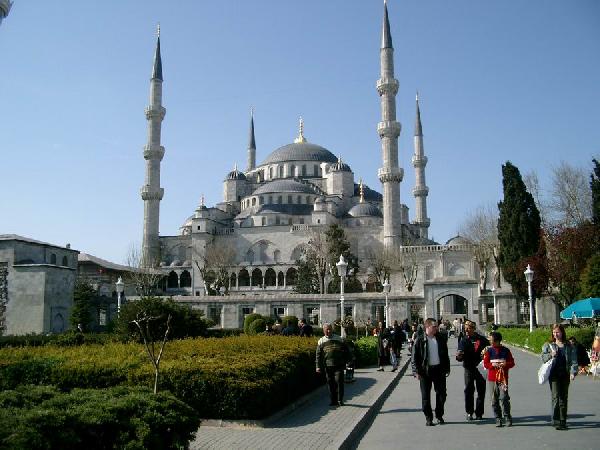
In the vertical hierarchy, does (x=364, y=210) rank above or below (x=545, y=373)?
above

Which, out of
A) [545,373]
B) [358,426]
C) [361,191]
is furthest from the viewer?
[361,191]

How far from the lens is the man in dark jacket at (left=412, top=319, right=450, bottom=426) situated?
7805 mm

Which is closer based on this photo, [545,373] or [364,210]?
[545,373]

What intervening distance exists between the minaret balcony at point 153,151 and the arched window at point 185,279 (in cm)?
1195

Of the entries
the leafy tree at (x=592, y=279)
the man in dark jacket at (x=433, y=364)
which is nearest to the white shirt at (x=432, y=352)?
the man in dark jacket at (x=433, y=364)

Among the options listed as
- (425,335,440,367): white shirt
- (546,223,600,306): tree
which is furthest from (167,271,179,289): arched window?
(425,335,440,367): white shirt

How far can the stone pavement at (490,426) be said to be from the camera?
21.4 feet

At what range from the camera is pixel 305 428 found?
24.3 feet

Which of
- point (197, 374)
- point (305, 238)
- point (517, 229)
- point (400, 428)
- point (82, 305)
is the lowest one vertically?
point (400, 428)

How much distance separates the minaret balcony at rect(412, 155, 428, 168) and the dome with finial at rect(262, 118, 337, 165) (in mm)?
15444

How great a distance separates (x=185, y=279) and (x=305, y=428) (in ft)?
176

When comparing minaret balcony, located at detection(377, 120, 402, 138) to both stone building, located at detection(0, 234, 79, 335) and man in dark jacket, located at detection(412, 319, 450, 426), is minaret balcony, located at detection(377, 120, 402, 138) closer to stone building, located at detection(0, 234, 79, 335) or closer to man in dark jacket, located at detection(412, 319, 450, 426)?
stone building, located at detection(0, 234, 79, 335)

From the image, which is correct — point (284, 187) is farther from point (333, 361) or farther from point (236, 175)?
point (333, 361)

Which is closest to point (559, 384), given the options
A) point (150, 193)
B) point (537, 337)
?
point (537, 337)
